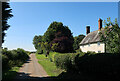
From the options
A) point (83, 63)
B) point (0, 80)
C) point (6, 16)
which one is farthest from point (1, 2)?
point (83, 63)

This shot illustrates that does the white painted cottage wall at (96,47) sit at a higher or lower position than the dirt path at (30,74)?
higher

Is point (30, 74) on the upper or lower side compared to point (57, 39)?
lower

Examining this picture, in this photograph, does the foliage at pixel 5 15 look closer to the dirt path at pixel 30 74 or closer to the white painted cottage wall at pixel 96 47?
the dirt path at pixel 30 74

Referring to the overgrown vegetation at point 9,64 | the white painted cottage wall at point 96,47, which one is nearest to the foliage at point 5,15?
the overgrown vegetation at point 9,64

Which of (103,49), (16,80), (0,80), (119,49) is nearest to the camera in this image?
(0,80)

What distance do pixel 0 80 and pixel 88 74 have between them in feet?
23.0

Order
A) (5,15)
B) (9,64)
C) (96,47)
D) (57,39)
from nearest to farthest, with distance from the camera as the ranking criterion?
1. (5,15)
2. (9,64)
3. (96,47)
4. (57,39)

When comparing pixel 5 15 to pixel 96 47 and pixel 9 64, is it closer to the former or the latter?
pixel 9 64

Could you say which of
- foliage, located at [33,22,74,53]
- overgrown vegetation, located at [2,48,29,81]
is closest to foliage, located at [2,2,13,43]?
overgrown vegetation, located at [2,48,29,81]

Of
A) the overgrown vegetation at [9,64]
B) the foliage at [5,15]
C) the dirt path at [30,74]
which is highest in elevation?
the foliage at [5,15]

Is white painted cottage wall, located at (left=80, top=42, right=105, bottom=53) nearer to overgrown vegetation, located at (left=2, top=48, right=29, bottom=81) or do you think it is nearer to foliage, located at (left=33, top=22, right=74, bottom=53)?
foliage, located at (left=33, top=22, right=74, bottom=53)

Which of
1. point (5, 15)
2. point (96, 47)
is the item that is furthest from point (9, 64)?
point (96, 47)

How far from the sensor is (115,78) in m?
5.95

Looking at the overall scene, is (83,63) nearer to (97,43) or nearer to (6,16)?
(6,16)
